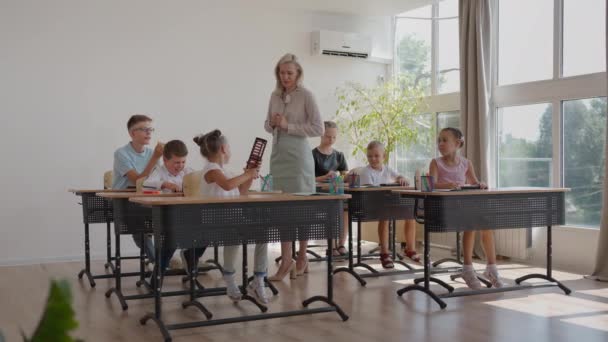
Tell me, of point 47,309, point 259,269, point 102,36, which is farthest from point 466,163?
point 47,309

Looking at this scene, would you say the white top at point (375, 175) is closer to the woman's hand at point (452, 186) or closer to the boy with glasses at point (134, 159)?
the woman's hand at point (452, 186)

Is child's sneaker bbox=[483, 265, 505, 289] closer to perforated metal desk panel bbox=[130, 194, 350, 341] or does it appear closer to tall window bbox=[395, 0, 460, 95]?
perforated metal desk panel bbox=[130, 194, 350, 341]

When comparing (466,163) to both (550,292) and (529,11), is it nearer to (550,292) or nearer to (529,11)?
(550,292)

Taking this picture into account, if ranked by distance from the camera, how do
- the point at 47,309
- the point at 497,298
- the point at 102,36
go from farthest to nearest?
the point at 102,36, the point at 497,298, the point at 47,309

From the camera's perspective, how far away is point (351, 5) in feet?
24.1

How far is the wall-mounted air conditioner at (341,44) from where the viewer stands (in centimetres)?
745

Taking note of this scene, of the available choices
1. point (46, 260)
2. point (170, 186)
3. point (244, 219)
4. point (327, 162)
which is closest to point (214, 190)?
point (244, 219)

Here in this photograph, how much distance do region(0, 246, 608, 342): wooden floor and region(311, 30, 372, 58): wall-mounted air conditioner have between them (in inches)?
134

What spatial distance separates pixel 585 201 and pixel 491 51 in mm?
1834

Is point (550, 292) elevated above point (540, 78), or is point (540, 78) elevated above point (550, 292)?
point (540, 78)

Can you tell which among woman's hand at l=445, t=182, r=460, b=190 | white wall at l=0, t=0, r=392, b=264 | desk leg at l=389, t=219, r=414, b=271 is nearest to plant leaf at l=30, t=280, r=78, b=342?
woman's hand at l=445, t=182, r=460, b=190

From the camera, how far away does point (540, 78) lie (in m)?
5.97

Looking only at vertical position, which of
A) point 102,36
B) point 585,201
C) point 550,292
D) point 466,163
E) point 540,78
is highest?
point 102,36

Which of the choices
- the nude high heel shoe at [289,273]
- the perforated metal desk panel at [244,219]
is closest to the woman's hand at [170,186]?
the perforated metal desk panel at [244,219]
